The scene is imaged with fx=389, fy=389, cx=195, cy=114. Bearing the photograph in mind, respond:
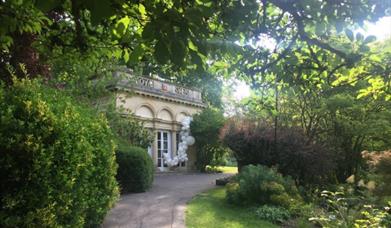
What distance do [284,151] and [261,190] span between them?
140 inches

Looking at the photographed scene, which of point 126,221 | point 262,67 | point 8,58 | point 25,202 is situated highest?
point 8,58

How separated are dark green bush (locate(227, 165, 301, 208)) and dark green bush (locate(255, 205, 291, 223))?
38 centimetres

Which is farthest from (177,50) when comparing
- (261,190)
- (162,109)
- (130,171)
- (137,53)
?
(162,109)

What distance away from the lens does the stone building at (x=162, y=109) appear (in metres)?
20.3

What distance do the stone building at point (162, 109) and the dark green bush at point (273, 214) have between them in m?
11.4

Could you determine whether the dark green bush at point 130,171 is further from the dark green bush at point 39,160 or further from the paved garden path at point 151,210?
the dark green bush at point 39,160

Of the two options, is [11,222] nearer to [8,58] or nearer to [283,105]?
→ [8,58]

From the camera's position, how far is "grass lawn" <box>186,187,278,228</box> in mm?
7961

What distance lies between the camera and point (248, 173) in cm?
1039

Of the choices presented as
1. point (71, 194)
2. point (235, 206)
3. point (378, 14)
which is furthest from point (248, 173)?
point (378, 14)

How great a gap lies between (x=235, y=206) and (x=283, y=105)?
25.6ft

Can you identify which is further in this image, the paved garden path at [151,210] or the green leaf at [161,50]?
the paved garden path at [151,210]

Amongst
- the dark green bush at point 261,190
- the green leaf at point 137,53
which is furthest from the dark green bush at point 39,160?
the dark green bush at point 261,190

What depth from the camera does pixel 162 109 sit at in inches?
862
